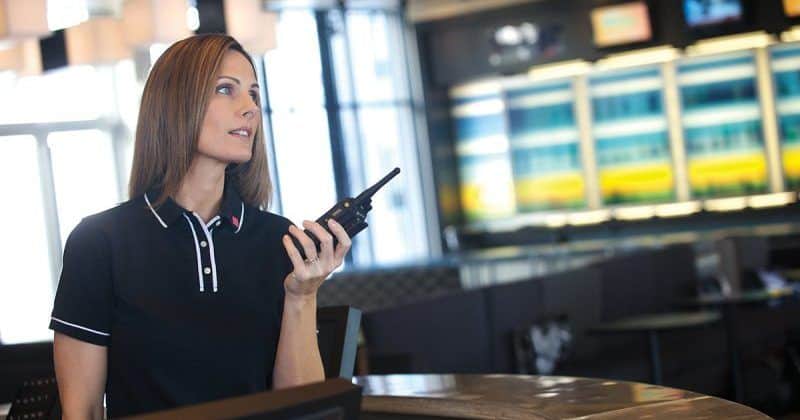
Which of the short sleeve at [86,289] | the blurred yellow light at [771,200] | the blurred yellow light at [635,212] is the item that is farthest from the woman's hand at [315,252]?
the blurred yellow light at [635,212]

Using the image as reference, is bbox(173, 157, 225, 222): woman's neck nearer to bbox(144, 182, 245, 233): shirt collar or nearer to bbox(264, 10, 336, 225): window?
bbox(144, 182, 245, 233): shirt collar

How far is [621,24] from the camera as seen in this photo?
1123 cm

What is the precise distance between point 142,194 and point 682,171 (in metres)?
9.82

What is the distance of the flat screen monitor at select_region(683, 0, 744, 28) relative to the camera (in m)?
10.6

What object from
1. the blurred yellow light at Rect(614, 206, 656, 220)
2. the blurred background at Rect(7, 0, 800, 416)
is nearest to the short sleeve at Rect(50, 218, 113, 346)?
the blurred background at Rect(7, 0, 800, 416)

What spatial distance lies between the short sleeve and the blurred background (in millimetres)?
7381

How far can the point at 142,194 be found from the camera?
1.82 m

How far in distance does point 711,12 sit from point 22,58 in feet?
18.9

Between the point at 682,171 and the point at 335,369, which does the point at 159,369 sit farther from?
the point at 682,171

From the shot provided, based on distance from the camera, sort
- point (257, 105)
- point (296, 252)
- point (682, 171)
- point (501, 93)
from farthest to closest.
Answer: point (501, 93) → point (682, 171) → point (257, 105) → point (296, 252)

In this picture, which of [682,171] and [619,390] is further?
[682,171]

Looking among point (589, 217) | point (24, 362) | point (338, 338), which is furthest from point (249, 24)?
point (589, 217)

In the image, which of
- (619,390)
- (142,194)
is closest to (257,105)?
(142,194)

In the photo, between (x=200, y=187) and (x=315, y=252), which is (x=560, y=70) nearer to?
(x=200, y=187)
